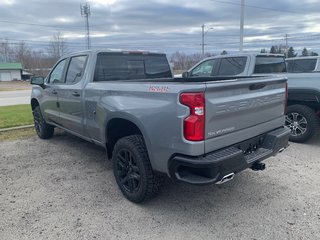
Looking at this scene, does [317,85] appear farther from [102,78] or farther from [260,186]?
[102,78]

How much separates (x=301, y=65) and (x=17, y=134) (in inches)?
286

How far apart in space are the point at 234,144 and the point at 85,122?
2.44 metres

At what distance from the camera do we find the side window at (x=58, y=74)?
18.6 feet

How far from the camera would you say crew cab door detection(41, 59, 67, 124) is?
5.69 meters

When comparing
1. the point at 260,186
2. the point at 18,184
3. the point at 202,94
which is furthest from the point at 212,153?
the point at 18,184

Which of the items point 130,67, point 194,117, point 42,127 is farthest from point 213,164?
point 42,127

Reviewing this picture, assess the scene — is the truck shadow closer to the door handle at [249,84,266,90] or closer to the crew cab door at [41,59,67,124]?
the door handle at [249,84,266,90]

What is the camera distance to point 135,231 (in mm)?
3248

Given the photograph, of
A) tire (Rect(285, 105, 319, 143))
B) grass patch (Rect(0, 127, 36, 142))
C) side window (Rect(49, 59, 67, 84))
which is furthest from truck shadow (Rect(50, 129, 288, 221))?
grass patch (Rect(0, 127, 36, 142))

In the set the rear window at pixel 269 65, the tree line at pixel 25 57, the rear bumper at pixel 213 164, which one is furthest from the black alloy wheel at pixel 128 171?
the tree line at pixel 25 57

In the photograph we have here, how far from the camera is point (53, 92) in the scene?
582 centimetres

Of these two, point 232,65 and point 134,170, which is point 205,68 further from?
point 134,170

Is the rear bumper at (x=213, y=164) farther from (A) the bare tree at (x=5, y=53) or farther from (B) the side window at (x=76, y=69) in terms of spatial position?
(A) the bare tree at (x=5, y=53)

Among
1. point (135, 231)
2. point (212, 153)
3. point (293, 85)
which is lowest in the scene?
point (135, 231)
